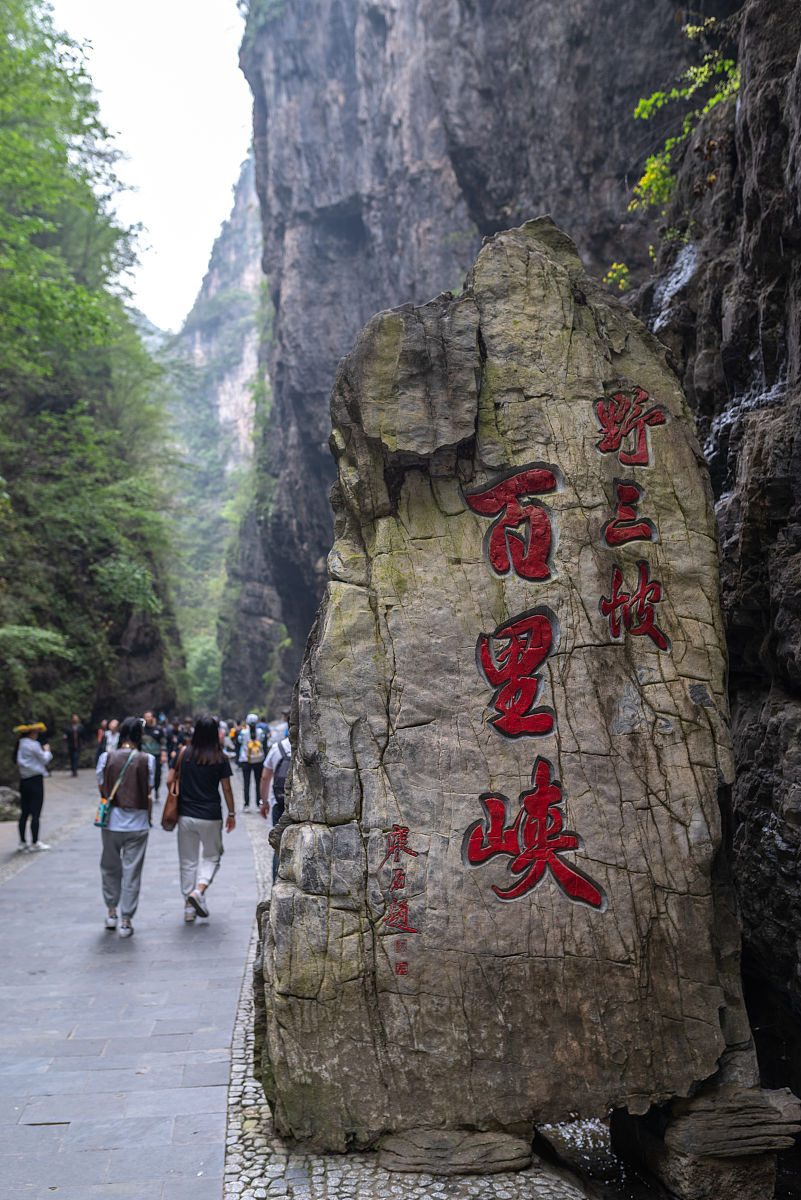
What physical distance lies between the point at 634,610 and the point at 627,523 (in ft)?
1.41

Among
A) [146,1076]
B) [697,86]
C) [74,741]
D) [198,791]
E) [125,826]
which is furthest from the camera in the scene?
[74,741]

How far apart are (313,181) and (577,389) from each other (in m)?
25.6

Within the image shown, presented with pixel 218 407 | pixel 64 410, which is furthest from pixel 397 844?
pixel 218 407

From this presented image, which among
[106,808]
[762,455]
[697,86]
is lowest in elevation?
[106,808]

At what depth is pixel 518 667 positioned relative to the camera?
3.99m

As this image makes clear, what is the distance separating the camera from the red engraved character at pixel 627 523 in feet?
13.7

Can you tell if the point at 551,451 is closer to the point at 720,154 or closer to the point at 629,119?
the point at 720,154

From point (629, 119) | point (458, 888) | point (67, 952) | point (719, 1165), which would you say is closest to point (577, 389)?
point (458, 888)

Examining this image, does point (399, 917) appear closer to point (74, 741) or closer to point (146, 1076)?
point (146, 1076)

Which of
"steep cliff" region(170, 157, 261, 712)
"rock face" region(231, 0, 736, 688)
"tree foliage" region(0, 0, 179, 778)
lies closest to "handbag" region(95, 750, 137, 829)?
"tree foliage" region(0, 0, 179, 778)

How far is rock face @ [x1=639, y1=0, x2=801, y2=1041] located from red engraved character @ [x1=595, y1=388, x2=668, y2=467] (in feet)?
3.13

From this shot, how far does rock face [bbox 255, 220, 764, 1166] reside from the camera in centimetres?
365

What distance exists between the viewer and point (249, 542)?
37.5 metres

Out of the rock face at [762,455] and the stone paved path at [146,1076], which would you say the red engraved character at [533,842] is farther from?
the rock face at [762,455]
